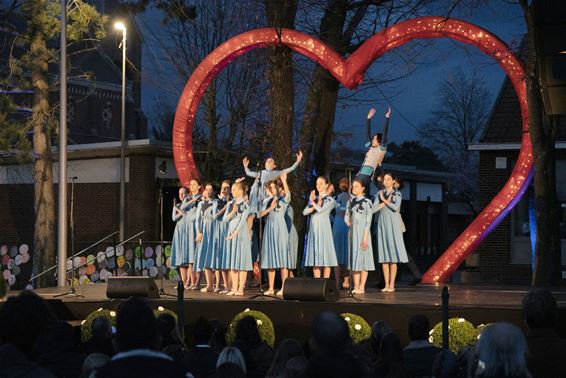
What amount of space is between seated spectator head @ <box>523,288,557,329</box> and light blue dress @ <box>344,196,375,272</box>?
9857 mm

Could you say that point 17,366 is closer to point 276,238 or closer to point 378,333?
point 378,333

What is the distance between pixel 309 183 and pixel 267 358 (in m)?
15.1

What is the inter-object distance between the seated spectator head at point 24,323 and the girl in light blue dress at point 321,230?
11.2 meters

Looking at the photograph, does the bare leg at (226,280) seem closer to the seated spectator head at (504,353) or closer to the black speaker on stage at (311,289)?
the black speaker on stage at (311,289)

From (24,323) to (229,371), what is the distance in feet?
7.44

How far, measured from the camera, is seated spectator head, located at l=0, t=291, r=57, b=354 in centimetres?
502

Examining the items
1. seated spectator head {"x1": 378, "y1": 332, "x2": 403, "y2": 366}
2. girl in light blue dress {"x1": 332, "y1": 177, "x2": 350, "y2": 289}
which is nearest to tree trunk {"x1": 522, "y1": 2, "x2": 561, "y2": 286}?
girl in light blue dress {"x1": 332, "y1": 177, "x2": 350, "y2": 289}

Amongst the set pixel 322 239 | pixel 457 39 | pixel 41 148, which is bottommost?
pixel 322 239

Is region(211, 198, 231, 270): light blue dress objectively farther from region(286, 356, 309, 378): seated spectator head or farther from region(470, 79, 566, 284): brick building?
region(470, 79, 566, 284): brick building

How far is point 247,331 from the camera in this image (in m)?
9.01

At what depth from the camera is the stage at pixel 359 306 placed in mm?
14227

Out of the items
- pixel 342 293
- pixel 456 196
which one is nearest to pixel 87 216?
pixel 342 293

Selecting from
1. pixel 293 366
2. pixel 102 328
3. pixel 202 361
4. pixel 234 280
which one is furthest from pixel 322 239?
pixel 293 366

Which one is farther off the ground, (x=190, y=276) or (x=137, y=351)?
(x=137, y=351)
